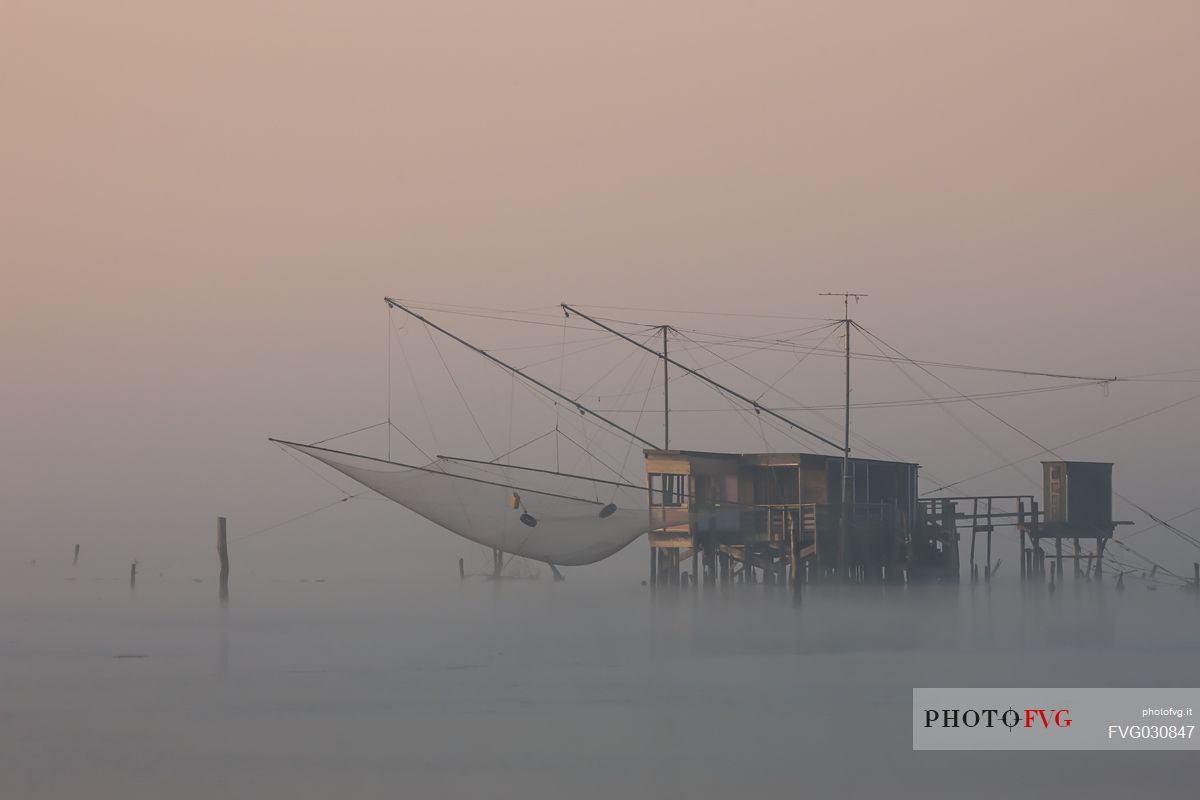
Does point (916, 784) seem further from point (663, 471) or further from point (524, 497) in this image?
point (663, 471)

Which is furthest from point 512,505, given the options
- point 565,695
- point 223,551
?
point 223,551

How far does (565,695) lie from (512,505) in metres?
10.3

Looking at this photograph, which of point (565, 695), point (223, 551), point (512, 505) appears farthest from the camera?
point (223, 551)

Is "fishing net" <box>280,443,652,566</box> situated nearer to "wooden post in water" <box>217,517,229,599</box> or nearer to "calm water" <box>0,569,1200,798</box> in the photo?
"calm water" <box>0,569,1200,798</box>

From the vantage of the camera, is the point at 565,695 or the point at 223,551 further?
the point at 223,551

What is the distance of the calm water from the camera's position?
1775 centimetres

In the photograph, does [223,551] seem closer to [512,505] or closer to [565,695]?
[512,505]

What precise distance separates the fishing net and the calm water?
8.06 ft

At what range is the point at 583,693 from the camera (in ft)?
81.3

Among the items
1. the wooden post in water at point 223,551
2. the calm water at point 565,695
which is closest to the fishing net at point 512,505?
the calm water at point 565,695

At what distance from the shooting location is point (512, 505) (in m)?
34.3

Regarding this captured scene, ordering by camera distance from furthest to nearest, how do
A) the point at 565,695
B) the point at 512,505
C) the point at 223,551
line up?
the point at 223,551 < the point at 512,505 < the point at 565,695

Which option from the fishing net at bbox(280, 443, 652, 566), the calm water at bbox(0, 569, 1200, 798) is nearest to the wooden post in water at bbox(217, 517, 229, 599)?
the calm water at bbox(0, 569, 1200, 798)

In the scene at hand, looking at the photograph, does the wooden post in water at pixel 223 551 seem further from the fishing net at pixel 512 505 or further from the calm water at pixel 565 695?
the fishing net at pixel 512 505
